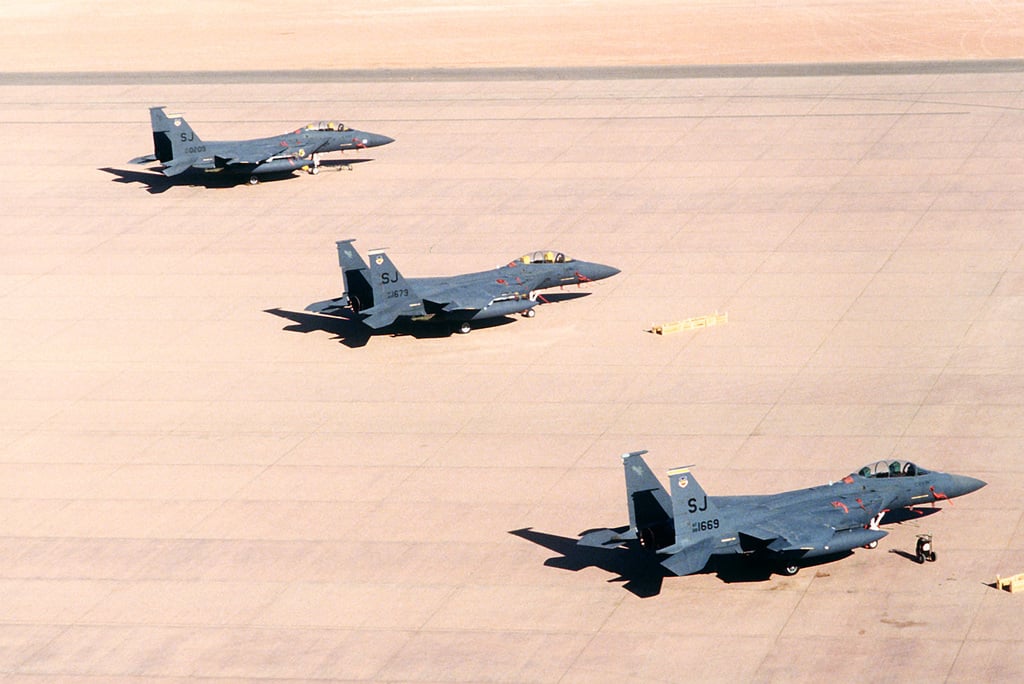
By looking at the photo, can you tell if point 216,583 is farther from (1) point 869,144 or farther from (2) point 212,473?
(1) point 869,144

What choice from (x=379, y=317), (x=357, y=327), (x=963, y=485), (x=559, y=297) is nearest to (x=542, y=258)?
(x=559, y=297)

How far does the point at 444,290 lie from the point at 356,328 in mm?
3681

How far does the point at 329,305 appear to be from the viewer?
54.3 m

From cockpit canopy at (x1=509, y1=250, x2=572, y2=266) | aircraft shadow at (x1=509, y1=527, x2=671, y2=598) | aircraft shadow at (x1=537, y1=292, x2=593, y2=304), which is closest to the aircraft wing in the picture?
cockpit canopy at (x1=509, y1=250, x2=572, y2=266)

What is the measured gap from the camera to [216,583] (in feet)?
126

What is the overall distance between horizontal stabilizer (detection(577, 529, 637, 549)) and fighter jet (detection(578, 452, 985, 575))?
22 millimetres

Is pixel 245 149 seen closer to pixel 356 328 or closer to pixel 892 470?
pixel 356 328

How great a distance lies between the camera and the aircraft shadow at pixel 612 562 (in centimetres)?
3716

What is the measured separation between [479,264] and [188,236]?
42.7ft

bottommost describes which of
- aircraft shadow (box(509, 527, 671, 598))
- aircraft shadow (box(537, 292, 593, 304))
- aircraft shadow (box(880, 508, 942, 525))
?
aircraft shadow (box(509, 527, 671, 598))

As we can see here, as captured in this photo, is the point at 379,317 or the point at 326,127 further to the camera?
the point at 326,127

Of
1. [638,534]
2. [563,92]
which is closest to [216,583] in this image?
[638,534]

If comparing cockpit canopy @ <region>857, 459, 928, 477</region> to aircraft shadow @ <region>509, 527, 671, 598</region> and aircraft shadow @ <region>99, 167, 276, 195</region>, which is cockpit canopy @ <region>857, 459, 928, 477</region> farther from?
aircraft shadow @ <region>99, 167, 276, 195</region>

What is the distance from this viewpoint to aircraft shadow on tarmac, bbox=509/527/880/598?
37.1 meters
